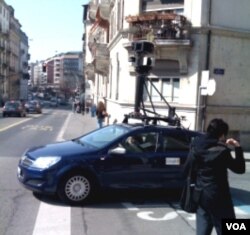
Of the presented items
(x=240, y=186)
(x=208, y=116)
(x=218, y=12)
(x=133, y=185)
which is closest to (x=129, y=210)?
(x=133, y=185)

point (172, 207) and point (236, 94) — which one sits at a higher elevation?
point (236, 94)

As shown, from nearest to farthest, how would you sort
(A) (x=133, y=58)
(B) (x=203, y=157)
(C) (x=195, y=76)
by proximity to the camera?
(B) (x=203, y=157) < (A) (x=133, y=58) < (C) (x=195, y=76)

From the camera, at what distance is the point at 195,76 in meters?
20.4

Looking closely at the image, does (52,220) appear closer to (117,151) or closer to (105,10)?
(117,151)

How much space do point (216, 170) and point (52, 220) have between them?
10.4 ft

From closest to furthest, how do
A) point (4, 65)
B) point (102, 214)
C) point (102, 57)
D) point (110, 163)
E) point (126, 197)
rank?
point (102, 214)
point (110, 163)
point (126, 197)
point (102, 57)
point (4, 65)

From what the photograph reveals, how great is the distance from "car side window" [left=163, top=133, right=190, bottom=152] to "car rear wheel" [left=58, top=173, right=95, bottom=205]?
5.31ft

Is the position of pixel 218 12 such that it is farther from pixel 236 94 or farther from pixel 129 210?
pixel 129 210

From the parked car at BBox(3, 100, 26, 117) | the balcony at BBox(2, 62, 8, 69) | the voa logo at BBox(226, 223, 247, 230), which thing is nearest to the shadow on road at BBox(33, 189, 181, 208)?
the voa logo at BBox(226, 223, 247, 230)

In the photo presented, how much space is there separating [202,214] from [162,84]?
1669 centimetres

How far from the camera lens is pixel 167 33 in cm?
2056

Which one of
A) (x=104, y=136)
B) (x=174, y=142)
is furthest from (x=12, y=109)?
(x=174, y=142)

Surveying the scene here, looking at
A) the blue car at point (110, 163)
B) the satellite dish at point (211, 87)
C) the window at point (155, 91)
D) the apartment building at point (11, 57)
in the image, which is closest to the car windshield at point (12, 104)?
the window at point (155, 91)

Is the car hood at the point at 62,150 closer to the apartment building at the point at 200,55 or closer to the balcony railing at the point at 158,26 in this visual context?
the apartment building at the point at 200,55
